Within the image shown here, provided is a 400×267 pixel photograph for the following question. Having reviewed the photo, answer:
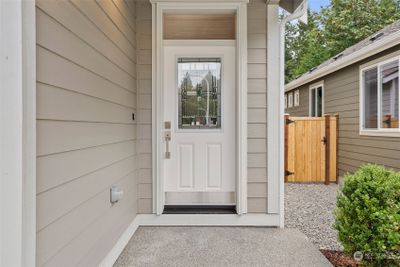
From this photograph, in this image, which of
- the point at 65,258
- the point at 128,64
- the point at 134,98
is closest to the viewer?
the point at 65,258

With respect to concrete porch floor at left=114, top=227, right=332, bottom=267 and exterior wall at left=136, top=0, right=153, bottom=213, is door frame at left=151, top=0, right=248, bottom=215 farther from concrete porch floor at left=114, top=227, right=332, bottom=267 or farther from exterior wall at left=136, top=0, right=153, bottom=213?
concrete porch floor at left=114, top=227, right=332, bottom=267

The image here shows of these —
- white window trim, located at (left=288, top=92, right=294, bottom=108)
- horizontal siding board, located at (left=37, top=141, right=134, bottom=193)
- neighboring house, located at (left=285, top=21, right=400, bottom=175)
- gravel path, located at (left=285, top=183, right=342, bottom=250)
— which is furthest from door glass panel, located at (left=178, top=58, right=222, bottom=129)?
white window trim, located at (left=288, top=92, right=294, bottom=108)

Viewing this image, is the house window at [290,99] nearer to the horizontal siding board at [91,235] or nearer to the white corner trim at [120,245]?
the white corner trim at [120,245]

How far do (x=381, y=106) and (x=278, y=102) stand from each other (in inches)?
123

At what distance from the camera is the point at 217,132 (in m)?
3.64

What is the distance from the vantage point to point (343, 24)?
15641 mm

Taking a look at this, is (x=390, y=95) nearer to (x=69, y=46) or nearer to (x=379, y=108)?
(x=379, y=108)

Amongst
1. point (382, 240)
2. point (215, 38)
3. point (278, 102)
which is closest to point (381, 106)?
point (278, 102)

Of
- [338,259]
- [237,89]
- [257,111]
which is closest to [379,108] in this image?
[257,111]

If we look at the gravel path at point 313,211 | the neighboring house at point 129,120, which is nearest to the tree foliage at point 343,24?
the gravel path at point 313,211

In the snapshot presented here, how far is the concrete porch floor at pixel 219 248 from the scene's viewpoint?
2492 mm

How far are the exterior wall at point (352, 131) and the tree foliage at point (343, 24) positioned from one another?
9.81m

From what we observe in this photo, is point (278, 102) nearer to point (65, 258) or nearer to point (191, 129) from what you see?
point (191, 129)

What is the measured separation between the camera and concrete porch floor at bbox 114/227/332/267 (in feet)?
8.18
